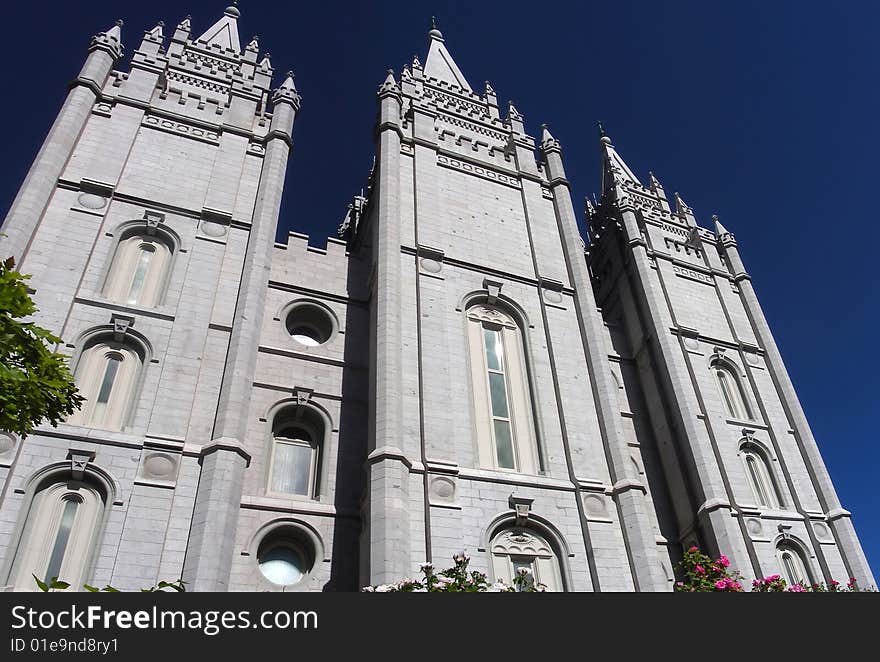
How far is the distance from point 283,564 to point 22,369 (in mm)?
7762

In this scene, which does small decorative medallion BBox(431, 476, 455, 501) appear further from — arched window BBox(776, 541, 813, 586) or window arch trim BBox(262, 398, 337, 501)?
arched window BBox(776, 541, 813, 586)

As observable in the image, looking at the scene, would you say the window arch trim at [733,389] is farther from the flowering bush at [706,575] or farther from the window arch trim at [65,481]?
the window arch trim at [65,481]

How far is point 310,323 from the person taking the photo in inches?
845

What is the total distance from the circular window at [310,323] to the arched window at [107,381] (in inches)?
212

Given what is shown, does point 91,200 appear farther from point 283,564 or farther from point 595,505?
point 595,505

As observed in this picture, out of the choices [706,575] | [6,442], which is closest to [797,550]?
[706,575]

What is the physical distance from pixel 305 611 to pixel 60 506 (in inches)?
406

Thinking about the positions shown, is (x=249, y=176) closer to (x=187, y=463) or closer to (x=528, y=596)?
(x=187, y=463)

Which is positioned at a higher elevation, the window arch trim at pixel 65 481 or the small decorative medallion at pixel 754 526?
the small decorative medallion at pixel 754 526

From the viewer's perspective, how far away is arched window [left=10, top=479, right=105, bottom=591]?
41.5 feet

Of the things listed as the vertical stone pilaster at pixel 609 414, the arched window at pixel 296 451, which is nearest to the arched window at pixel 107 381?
the arched window at pixel 296 451

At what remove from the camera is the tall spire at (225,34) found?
3080 centimetres

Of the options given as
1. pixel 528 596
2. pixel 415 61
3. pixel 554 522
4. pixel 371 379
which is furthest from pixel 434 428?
pixel 415 61

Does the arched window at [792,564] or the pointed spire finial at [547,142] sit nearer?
the arched window at [792,564]
